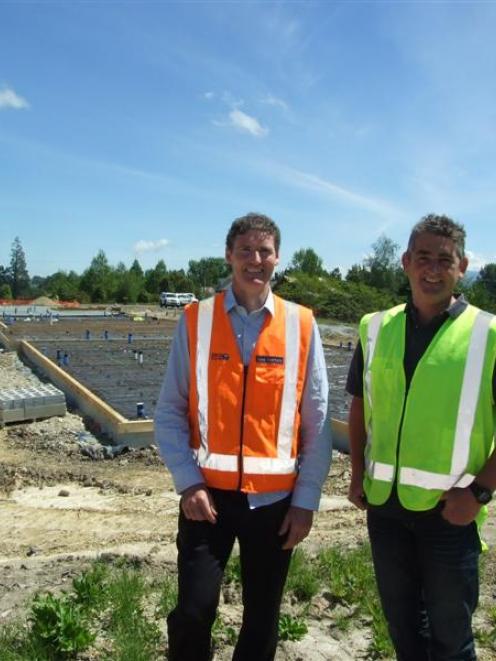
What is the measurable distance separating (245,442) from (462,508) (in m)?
0.88

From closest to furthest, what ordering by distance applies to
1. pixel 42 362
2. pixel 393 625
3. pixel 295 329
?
pixel 393 625
pixel 295 329
pixel 42 362

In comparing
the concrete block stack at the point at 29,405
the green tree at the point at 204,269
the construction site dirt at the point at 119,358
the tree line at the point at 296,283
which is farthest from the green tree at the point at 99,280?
the concrete block stack at the point at 29,405

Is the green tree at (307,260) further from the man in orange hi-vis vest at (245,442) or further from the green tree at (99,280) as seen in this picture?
the man in orange hi-vis vest at (245,442)

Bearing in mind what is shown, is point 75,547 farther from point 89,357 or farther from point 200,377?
point 89,357

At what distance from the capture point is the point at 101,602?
3475 mm

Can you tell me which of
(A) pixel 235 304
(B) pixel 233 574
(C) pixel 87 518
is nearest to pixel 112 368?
(C) pixel 87 518

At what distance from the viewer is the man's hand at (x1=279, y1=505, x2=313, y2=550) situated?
2469 millimetres

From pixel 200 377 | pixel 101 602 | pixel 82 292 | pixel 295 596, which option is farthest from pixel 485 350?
pixel 82 292

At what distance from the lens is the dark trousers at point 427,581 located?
2258mm

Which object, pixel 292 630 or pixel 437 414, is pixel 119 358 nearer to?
pixel 292 630

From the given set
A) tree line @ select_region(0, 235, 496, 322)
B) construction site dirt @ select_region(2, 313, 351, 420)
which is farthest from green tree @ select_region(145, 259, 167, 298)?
construction site dirt @ select_region(2, 313, 351, 420)

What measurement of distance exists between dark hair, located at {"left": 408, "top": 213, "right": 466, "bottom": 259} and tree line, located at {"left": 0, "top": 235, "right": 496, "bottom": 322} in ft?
84.3

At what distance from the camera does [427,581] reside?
7.57 feet

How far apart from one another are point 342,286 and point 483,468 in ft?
179
